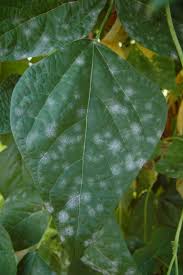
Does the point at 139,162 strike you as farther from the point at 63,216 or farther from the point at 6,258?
the point at 6,258

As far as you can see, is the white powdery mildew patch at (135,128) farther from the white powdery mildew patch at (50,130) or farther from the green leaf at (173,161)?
the green leaf at (173,161)

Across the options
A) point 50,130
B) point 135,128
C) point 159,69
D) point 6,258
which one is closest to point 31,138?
point 50,130

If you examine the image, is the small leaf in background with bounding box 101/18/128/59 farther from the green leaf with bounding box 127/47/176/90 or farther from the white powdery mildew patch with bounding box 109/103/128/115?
the white powdery mildew patch with bounding box 109/103/128/115

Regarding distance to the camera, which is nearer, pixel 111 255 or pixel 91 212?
pixel 91 212

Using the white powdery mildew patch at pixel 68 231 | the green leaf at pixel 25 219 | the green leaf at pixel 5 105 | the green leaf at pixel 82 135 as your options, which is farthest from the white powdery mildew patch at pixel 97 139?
the green leaf at pixel 25 219

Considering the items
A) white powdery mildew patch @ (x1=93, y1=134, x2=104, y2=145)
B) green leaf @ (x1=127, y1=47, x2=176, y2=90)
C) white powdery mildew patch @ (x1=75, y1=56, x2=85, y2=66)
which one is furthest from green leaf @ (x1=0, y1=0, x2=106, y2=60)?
green leaf @ (x1=127, y1=47, x2=176, y2=90)

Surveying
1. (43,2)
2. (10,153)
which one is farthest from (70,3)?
(10,153)

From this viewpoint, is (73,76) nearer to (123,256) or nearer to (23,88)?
(23,88)
